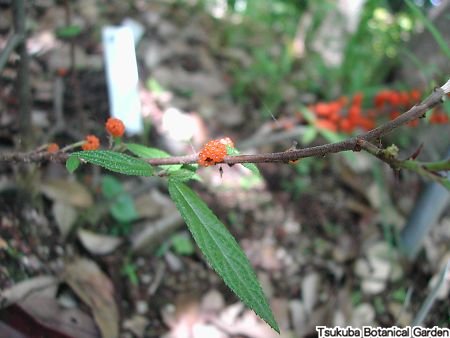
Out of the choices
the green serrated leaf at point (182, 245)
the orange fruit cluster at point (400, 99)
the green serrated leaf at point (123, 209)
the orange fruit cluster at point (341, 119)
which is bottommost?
the green serrated leaf at point (182, 245)

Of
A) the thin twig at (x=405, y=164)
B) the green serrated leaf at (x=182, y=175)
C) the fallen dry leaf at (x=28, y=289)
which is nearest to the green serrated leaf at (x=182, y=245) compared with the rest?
the fallen dry leaf at (x=28, y=289)

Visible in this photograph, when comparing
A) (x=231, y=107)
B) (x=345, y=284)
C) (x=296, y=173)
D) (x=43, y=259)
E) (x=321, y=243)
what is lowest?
(x=43, y=259)

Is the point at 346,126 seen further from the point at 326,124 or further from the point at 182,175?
the point at 182,175

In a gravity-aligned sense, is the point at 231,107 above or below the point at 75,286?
above

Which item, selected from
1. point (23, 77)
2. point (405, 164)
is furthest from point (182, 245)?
point (405, 164)

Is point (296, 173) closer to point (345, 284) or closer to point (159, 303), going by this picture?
point (345, 284)

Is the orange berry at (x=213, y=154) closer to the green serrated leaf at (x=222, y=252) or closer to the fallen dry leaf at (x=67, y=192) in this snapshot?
the green serrated leaf at (x=222, y=252)

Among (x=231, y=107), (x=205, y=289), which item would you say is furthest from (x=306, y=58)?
(x=205, y=289)

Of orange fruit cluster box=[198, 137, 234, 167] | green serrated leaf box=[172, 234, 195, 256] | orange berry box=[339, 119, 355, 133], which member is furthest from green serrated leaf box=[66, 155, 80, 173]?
orange berry box=[339, 119, 355, 133]
